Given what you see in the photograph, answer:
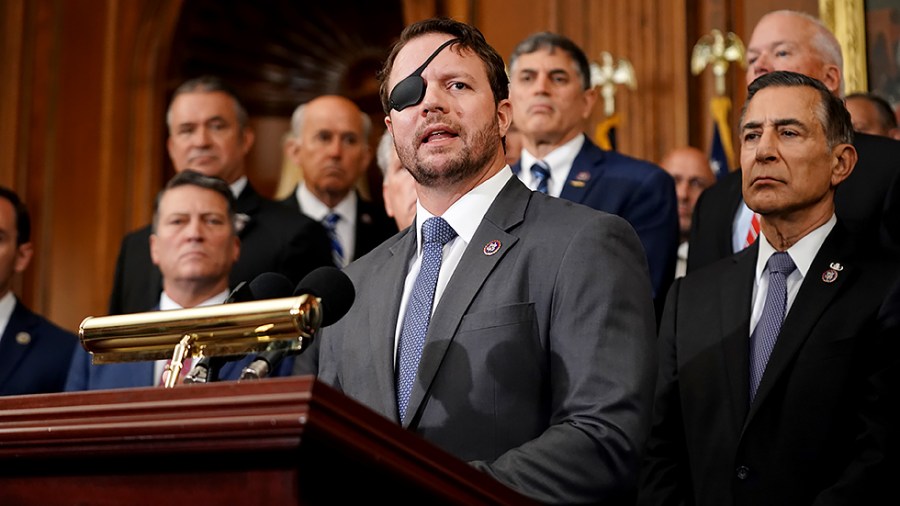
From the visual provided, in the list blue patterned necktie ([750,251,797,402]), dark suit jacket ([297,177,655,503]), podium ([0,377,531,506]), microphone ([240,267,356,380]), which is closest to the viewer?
podium ([0,377,531,506])

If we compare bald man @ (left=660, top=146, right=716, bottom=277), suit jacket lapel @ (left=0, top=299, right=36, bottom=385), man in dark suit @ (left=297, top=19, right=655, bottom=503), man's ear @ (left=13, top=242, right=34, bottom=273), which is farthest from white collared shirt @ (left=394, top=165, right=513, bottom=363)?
bald man @ (left=660, top=146, right=716, bottom=277)

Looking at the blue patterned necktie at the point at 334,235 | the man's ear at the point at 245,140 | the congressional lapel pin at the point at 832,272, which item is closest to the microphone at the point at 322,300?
the congressional lapel pin at the point at 832,272

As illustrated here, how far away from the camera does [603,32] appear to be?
6.49 meters

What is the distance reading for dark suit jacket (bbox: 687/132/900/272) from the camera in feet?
11.7

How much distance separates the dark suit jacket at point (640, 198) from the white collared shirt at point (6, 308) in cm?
215

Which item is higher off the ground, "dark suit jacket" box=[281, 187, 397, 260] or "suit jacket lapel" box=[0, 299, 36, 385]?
"dark suit jacket" box=[281, 187, 397, 260]

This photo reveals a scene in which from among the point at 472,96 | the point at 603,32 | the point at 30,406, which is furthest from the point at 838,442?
the point at 603,32

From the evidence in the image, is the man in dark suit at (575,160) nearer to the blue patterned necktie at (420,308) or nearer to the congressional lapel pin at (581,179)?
the congressional lapel pin at (581,179)

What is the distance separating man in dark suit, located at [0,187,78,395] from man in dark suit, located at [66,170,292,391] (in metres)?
0.25

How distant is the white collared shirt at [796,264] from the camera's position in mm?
3244

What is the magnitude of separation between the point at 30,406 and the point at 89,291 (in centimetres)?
607

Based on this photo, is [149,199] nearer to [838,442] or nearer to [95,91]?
[95,91]

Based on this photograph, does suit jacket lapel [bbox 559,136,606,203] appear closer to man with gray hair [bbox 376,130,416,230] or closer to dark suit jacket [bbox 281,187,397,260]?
man with gray hair [bbox 376,130,416,230]

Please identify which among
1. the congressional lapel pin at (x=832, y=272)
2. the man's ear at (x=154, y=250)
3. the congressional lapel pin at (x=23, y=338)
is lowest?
the congressional lapel pin at (x=23, y=338)
